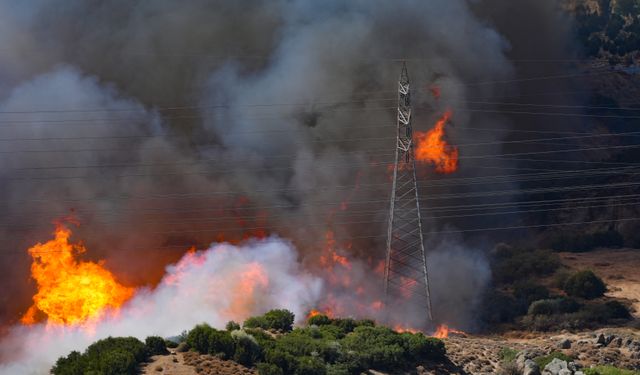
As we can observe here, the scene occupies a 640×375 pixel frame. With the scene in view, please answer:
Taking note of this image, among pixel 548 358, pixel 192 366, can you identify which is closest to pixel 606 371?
pixel 548 358

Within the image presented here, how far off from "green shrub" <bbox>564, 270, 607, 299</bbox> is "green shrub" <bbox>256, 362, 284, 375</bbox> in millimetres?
34122

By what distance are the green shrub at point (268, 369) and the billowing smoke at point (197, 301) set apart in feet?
52.9

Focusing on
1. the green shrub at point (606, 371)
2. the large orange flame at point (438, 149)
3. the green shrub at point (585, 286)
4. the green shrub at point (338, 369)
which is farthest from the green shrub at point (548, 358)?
the large orange flame at point (438, 149)

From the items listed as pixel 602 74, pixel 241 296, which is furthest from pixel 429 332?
pixel 602 74

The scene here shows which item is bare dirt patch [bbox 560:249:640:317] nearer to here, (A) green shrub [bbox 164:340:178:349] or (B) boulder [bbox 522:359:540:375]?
(B) boulder [bbox 522:359:540:375]

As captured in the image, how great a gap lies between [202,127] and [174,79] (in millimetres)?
6565

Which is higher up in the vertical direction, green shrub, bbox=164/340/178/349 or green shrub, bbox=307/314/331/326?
green shrub, bbox=307/314/331/326

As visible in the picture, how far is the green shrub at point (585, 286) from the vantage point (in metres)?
72.9

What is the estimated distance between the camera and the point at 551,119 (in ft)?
337

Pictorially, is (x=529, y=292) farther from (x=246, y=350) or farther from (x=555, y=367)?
(x=246, y=350)

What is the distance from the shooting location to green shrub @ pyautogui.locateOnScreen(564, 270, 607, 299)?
72875 millimetres

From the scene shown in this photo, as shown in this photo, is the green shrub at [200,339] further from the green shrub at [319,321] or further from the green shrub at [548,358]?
the green shrub at [548,358]

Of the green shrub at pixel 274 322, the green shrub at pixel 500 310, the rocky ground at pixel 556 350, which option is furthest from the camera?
the green shrub at pixel 500 310

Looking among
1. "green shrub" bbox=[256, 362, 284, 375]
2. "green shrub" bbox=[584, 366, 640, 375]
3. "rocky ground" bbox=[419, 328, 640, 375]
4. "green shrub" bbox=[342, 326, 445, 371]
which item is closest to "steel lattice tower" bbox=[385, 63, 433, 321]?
"rocky ground" bbox=[419, 328, 640, 375]
